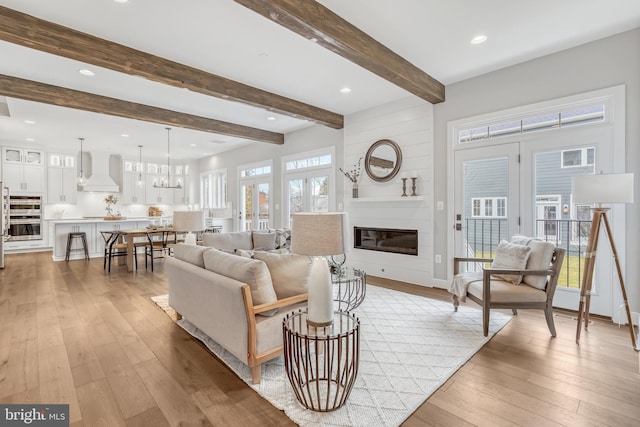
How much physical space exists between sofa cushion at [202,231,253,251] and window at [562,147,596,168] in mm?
4540

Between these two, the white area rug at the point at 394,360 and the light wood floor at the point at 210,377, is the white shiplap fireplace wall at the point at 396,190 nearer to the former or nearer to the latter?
the white area rug at the point at 394,360

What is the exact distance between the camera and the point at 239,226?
8.57 m

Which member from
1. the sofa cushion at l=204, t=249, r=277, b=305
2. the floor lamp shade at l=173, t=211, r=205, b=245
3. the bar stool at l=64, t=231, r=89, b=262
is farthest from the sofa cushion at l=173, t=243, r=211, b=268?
the bar stool at l=64, t=231, r=89, b=262

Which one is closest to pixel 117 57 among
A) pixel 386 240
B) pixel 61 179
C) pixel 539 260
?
pixel 386 240

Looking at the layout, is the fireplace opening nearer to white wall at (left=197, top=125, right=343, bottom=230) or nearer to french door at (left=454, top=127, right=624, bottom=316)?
french door at (left=454, top=127, right=624, bottom=316)

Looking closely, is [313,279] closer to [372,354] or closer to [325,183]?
[372,354]

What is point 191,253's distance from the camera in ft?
9.73

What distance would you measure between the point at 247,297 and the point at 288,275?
0.43 m

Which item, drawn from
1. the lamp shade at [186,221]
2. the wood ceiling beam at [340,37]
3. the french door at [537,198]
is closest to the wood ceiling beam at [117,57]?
the lamp shade at [186,221]

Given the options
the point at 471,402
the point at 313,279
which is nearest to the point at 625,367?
the point at 471,402

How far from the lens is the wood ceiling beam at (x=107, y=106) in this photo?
4.02 meters

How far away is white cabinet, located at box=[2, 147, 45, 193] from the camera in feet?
26.3

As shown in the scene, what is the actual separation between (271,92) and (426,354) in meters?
4.05

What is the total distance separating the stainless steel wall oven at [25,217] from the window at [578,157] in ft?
38.3
